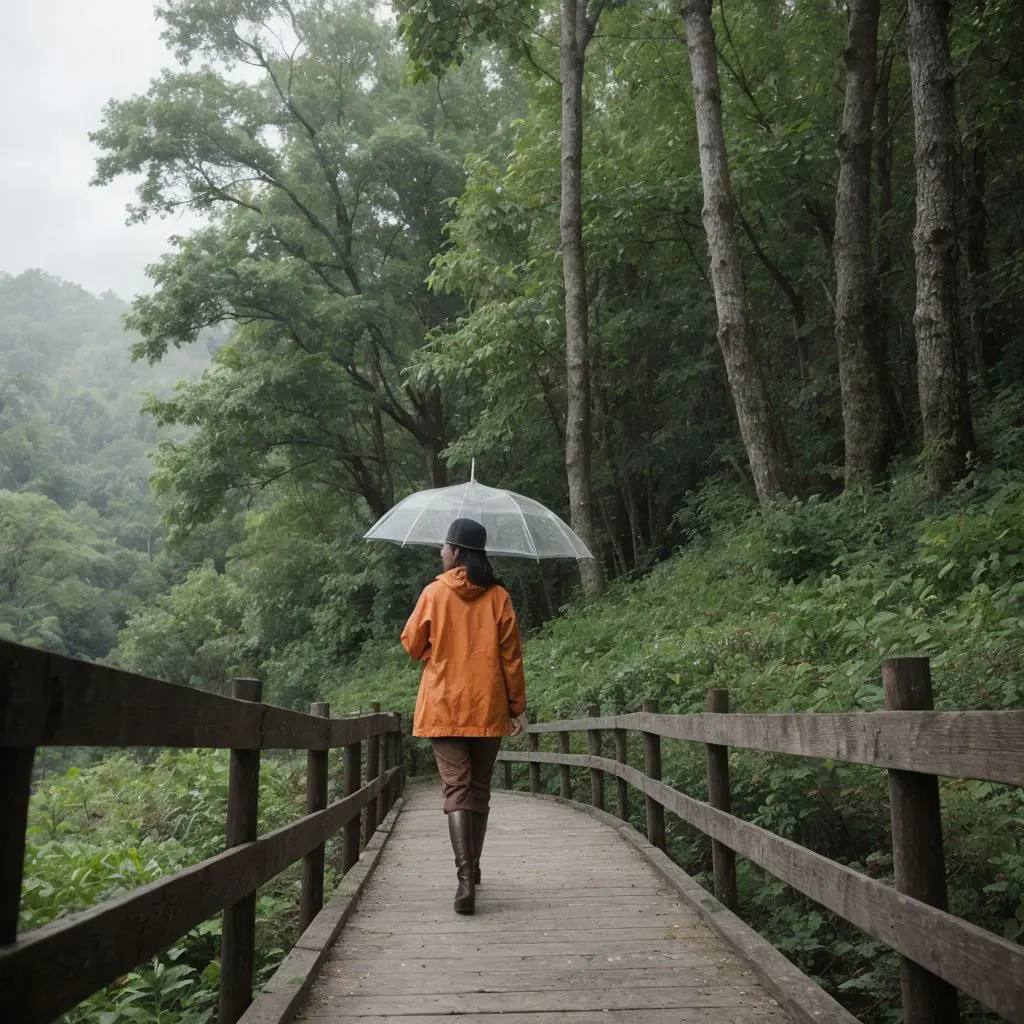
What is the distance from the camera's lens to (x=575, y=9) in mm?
16422

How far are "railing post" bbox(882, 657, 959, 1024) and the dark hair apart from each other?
3033mm

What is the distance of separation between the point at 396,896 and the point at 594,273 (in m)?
15.9

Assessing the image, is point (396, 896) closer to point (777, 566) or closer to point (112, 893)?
point (112, 893)

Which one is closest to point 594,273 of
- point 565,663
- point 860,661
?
point 565,663

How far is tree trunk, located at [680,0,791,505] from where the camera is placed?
493 inches

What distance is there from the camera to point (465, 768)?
542 centimetres

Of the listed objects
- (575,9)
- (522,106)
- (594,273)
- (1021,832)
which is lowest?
(1021,832)

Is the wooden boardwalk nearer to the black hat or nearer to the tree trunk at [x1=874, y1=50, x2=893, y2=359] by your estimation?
the black hat

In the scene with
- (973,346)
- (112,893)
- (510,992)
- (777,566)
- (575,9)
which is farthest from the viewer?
(575,9)

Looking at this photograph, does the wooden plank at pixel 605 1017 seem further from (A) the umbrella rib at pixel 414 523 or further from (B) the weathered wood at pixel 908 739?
(A) the umbrella rib at pixel 414 523

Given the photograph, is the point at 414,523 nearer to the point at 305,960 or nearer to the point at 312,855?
the point at 312,855

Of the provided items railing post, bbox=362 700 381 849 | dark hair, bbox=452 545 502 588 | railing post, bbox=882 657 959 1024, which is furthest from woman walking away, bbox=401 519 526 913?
railing post, bbox=882 657 959 1024

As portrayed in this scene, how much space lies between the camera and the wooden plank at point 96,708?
5.01ft

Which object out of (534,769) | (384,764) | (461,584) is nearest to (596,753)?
(384,764)
